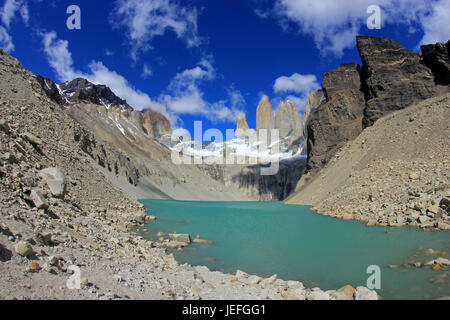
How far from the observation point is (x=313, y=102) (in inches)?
6388

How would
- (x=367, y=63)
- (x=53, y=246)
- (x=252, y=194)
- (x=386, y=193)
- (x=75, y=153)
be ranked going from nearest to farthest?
(x=53, y=246), (x=75, y=153), (x=386, y=193), (x=367, y=63), (x=252, y=194)

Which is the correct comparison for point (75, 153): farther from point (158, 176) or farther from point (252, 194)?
point (252, 194)

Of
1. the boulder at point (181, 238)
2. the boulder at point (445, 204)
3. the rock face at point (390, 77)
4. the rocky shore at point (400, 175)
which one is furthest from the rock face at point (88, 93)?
the boulder at point (445, 204)

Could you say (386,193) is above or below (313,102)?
below

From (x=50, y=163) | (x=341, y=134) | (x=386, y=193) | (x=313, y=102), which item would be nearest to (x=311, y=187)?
(x=341, y=134)

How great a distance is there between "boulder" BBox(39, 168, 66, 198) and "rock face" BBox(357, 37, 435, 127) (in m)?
51.9

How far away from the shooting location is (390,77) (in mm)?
52250

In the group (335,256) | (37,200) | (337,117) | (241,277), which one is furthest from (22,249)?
(337,117)

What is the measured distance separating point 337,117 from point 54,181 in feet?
189

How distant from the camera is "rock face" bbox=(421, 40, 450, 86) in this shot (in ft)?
153

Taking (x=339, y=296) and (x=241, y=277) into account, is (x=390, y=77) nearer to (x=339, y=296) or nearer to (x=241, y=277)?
(x=241, y=277)

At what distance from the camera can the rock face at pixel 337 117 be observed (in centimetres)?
5800

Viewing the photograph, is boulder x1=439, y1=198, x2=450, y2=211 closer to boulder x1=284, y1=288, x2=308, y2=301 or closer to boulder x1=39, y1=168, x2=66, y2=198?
boulder x1=284, y1=288, x2=308, y2=301
